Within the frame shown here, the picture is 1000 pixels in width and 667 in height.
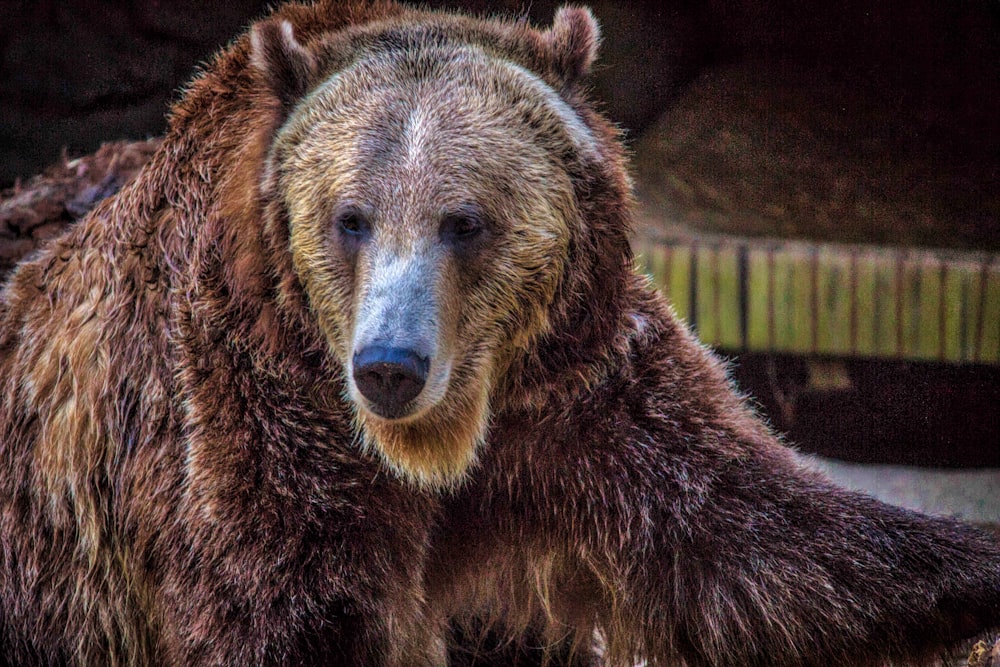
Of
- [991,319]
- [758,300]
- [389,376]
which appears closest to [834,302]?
[758,300]

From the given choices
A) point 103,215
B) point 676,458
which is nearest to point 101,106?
point 103,215

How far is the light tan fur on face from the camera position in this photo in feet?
10.7

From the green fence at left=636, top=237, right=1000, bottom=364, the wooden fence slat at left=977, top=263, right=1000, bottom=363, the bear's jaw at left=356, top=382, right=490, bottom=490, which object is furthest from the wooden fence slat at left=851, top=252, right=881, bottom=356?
the bear's jaw at left=356, top=382, right=490, bottom=490

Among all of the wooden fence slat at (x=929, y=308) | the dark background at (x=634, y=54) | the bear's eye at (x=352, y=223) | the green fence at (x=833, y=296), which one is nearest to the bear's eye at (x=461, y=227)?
the bear's eye at (x=352, y=223)

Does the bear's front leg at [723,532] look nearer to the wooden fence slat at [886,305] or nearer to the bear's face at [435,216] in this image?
the bear's face at [435,216]

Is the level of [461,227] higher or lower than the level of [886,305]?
higher

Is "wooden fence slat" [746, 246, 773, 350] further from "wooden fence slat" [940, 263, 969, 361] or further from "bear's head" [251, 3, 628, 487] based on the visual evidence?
"bear's head" [251, 3, 628, 487]

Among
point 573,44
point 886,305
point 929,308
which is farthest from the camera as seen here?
point 886,305

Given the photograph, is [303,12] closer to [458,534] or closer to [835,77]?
[458,534]

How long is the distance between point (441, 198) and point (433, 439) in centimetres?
70

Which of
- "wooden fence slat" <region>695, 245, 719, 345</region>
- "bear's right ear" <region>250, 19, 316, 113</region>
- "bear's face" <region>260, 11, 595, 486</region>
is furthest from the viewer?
"wooden fence slat" <region>695, 245, 719, 345</region>

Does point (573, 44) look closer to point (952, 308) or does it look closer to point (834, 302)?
point (952, 308)

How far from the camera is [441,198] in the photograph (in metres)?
3.27

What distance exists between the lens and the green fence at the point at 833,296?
5.75m
